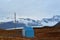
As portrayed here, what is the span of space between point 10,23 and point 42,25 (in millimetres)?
1747

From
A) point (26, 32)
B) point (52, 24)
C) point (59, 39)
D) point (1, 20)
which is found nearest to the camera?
point (26, 32)

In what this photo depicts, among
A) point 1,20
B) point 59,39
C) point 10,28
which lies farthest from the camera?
point 10,28

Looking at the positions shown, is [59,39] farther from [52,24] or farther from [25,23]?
[52,24]

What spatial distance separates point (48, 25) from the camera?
26.8 ft

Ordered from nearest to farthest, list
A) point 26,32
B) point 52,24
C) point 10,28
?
point 26,32 < point 10,28 < point 52,24

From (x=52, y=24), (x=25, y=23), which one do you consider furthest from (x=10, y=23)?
(x=52, y=24)

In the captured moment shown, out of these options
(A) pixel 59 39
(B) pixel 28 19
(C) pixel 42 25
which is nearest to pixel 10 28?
(B) pixel 28 19

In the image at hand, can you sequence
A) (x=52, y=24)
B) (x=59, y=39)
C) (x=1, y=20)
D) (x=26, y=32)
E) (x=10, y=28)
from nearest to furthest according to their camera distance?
(x=26, y=32) → (x=59, y=39) → (x=1, y=20) → (x=10, y=28) → (x=52, y=24)

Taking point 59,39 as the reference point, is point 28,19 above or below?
above

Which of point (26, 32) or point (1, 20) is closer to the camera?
point (26, 32)

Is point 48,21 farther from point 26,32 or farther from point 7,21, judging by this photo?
point 26,32

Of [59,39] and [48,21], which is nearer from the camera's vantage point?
[59,39]

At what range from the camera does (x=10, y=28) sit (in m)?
7.49

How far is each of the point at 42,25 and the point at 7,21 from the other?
187cm
